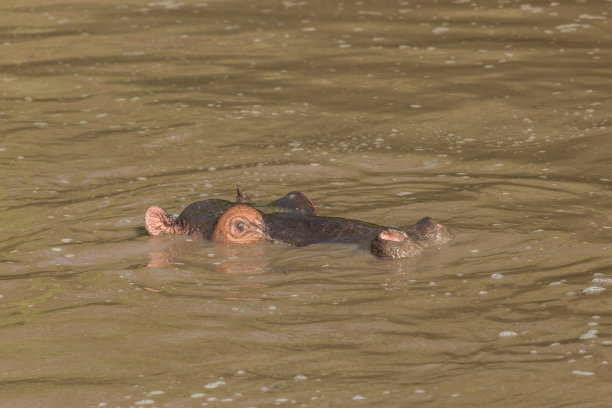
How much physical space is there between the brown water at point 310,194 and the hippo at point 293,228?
0.14 m

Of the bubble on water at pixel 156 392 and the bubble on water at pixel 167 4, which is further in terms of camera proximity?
the bubble on water at pixel 167 4

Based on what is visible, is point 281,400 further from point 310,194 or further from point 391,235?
point 310,194

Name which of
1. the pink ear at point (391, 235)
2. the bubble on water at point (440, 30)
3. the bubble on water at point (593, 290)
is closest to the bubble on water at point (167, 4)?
the bubble on water at point (440, 30)

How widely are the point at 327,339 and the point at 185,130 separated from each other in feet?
21.6

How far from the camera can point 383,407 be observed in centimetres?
557

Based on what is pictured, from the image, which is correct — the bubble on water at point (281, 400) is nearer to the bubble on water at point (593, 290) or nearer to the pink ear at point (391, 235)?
the pink ear at point (391, 235)

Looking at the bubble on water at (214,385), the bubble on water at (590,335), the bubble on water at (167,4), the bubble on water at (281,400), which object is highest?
the bubble on water at (167,4)

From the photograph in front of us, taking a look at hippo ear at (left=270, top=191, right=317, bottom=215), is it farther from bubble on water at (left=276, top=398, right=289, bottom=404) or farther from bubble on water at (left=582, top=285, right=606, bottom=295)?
bubble on water at (left=276, top=398, right=289, bottom=404)

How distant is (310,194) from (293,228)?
1848 millimetres

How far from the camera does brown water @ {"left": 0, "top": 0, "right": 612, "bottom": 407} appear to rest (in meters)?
6.20

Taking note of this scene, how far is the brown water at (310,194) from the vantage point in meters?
6.20

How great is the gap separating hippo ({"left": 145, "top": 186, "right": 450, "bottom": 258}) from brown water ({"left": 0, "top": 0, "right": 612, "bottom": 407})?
0.46 feet

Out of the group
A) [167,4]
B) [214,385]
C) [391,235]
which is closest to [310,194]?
[391,235]

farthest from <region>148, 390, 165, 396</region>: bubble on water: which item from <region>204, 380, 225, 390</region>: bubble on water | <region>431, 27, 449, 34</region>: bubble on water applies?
<region>431, 27, 449, 34</region>: bubble on water
